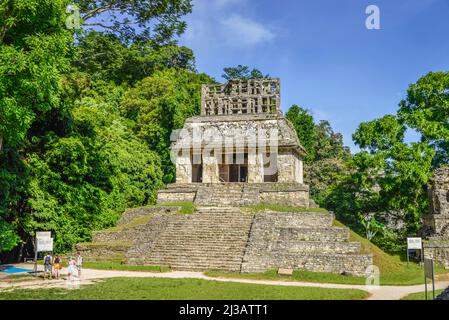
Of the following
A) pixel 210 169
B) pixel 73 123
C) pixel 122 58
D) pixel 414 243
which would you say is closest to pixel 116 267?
pixel 73 123

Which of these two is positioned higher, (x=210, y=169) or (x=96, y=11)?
(x=96, y=11)

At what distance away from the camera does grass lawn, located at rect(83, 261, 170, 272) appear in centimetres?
1568

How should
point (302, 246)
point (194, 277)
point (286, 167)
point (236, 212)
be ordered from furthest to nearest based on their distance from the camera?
1. point (286, 167)
2. point (236, 212)
3. point (302, 246)
4. point (194, 277)

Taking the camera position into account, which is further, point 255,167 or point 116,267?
point 255,167

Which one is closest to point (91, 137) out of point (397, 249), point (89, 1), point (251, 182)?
point (89, 1)

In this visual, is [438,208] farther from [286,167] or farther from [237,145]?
[237,145]

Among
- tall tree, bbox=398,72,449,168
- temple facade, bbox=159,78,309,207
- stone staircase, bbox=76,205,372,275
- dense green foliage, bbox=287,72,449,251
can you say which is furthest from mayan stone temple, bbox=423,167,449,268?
temple facade, bbox=159,78,309,207

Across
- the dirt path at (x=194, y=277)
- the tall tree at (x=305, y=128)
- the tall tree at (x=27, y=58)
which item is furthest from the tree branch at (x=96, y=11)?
the tall tree at (x=305, y=128)

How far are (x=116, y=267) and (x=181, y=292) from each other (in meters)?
6.20

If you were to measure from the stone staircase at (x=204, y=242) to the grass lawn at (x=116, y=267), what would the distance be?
557 mm

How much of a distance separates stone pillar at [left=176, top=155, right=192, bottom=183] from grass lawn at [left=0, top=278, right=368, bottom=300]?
40.4 feet

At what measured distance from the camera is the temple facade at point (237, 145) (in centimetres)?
2377

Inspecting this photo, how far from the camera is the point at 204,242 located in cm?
1727
